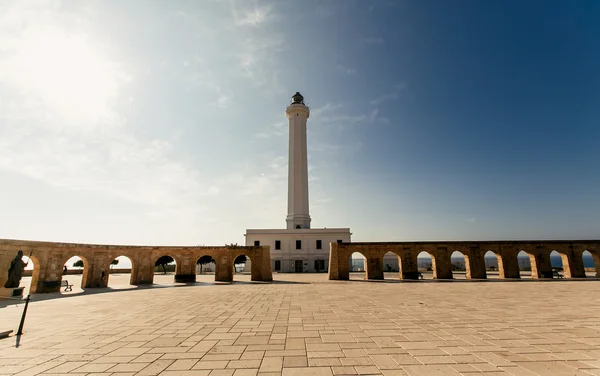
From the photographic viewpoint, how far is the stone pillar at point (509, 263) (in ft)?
75.6

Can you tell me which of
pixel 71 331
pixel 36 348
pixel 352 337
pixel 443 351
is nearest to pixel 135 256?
pixel 71 331

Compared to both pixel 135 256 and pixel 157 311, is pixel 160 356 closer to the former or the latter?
pixel 157 311

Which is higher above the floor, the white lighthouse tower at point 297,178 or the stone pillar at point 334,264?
the white lighthouse tower at point 297,178

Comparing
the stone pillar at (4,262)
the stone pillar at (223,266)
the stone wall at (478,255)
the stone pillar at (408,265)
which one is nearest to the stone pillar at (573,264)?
the stone wall at (478,255)

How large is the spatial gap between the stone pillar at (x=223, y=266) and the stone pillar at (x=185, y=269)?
1.90 meters

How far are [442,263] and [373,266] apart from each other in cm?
587

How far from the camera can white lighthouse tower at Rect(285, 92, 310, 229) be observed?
133 feet

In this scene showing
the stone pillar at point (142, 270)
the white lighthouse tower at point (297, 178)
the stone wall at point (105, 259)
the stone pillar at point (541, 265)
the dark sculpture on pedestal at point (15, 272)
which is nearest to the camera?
the dark sculpture on pedestal at point (15, 272)

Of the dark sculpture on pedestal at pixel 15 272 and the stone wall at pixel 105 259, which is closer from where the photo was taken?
the dark sculpture on pedestal at pixel 15 272

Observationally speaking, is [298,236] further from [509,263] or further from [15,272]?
[15,272]

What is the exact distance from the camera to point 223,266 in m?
22.9

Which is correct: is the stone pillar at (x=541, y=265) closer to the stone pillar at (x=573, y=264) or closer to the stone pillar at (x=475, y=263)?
the stone pillar at (x=573, y=264)

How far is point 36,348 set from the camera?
19.1ft

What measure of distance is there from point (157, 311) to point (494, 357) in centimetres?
1024
